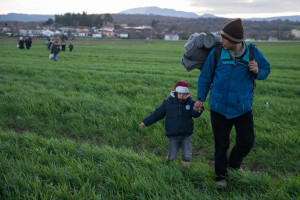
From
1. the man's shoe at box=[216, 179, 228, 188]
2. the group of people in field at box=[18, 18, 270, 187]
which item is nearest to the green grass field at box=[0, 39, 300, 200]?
the man's shoe at box=[216, 179, 228, 188]

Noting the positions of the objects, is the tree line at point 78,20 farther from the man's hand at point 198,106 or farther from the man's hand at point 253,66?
the man's hand at point 253,66

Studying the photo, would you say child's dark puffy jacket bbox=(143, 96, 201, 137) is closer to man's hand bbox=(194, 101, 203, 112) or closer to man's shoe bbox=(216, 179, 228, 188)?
man's hand bbox=(194, 101, 203, 112)

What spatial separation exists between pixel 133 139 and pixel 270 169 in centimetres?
227

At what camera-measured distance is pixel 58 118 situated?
5.63m

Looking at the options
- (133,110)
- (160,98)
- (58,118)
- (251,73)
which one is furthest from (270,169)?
(58,118)

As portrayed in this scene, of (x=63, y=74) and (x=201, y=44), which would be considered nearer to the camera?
(x=201, y=44)

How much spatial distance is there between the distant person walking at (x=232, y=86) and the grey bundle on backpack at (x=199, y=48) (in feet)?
0.56

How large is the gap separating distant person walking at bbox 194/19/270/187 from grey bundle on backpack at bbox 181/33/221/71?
171mm

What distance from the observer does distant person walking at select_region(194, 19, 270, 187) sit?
268 centimetres

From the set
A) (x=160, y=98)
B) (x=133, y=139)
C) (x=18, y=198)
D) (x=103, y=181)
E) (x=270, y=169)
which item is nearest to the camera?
(x=18, y=198)

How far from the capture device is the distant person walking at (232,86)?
268 centimetres

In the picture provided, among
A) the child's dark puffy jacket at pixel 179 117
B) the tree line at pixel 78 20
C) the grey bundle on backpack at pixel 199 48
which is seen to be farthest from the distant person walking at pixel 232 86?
the tree line at pixel 78 20

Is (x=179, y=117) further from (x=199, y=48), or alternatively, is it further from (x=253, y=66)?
(x=253, y=66)

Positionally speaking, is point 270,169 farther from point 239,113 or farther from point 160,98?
point 160,98
